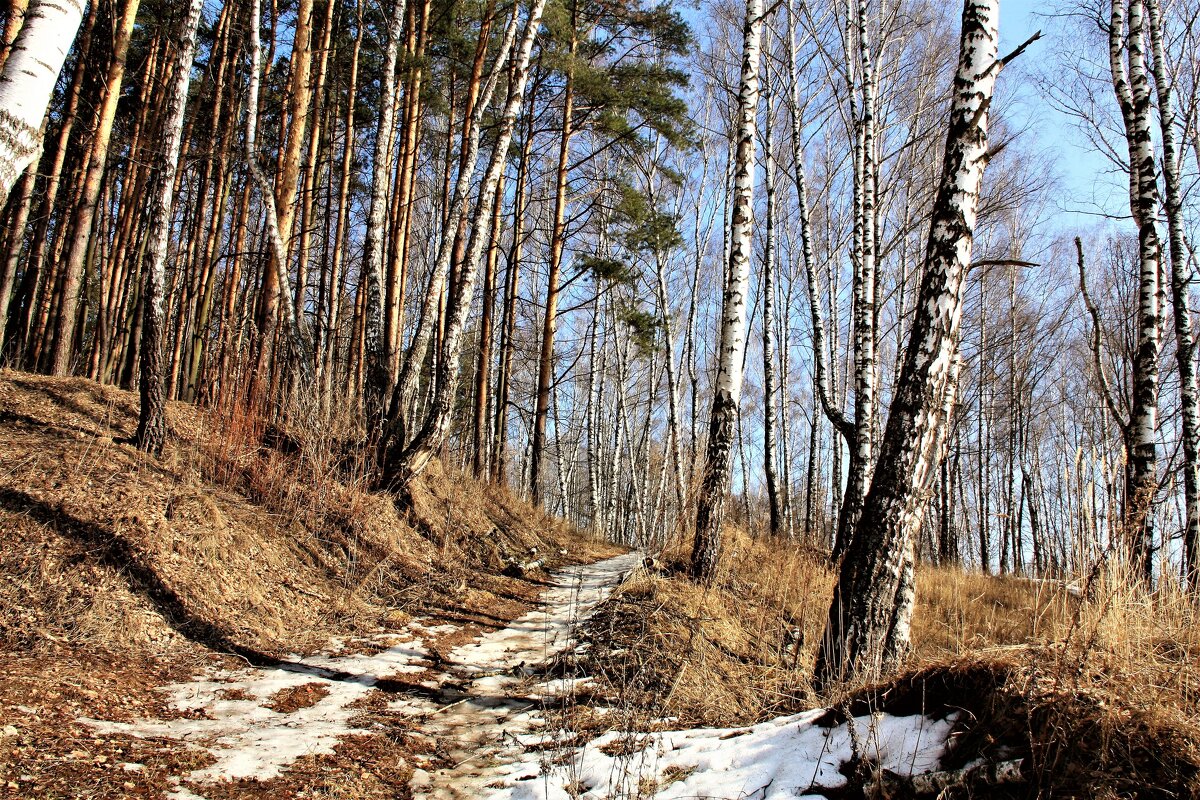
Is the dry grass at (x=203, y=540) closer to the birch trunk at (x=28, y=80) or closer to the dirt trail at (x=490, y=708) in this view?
the dirt trail at (x=490, y=708)

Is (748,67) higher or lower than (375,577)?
higher

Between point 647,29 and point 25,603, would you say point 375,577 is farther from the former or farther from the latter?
point 647,29

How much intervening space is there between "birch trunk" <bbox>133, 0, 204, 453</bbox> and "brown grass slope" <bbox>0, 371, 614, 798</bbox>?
252 millimetres

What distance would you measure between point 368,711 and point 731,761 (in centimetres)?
186

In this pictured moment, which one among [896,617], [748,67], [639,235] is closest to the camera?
[896,617]

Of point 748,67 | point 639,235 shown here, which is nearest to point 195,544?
point 748,67

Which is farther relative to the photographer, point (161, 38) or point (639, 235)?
point (639, 235)

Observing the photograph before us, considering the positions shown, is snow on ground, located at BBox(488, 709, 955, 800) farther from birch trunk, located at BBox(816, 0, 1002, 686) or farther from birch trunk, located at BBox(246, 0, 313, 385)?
birch trunk, located at BBox(246, 0, 313, 385)

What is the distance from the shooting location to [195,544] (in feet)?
14.1

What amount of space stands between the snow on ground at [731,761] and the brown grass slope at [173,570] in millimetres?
710

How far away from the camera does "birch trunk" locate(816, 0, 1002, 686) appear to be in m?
3.26

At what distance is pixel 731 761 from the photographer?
2.39 meters

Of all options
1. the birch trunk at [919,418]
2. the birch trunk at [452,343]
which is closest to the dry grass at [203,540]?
the birch trunk at [452,343]

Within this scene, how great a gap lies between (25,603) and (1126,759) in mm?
4689
